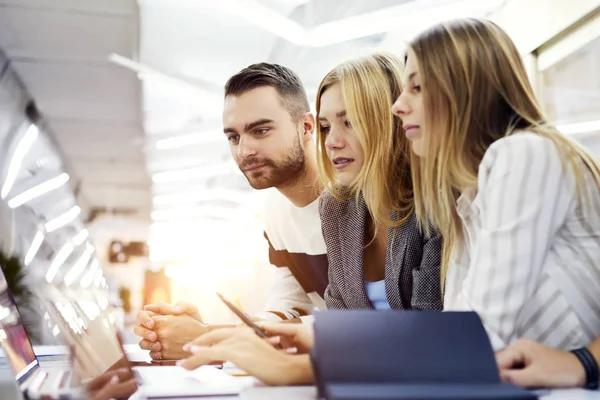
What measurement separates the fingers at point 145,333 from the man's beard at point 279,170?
42 cm

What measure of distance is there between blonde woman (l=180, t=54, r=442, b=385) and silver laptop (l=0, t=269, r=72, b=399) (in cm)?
55

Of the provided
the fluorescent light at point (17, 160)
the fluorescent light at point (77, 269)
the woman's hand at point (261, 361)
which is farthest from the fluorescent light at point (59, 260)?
the woman's hand at point (261, 361)

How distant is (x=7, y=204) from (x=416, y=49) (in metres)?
0.66

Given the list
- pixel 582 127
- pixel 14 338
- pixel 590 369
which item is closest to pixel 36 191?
pixel 14 338

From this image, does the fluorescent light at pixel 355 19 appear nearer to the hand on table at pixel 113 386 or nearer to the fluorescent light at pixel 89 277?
the fluorescent light at pixel 89 277

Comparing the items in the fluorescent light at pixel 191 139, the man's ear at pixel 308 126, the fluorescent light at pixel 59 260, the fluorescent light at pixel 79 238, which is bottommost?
the fluorescent light at pixel 59 260

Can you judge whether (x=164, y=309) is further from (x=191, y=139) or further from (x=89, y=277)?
(x=191, y=139)

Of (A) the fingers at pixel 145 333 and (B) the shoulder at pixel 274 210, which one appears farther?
(B) the shoulder at pixel 274 210

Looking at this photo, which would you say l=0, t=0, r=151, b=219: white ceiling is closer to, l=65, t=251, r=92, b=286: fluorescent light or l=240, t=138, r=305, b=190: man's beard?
l=240, t=138, r=305, b=190: man's beard

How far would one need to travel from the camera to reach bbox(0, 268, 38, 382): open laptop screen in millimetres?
701

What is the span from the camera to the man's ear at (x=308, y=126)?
135 cm

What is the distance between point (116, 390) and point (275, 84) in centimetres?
85

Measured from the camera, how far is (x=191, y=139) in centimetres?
177

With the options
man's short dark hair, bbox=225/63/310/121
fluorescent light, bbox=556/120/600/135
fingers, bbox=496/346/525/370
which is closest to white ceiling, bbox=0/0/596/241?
man's short dark hair, bbox=225/63/310/121
